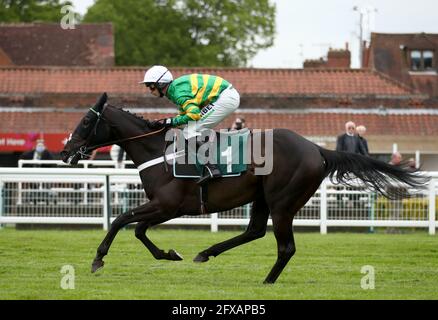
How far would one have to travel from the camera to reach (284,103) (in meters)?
30.9

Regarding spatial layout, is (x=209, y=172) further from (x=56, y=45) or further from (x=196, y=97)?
(x=56, y=45)

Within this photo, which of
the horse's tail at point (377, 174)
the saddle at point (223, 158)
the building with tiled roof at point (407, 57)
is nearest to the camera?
the saddle at point (223, 158)

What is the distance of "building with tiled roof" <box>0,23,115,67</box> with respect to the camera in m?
41.1

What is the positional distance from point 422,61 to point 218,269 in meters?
33.4

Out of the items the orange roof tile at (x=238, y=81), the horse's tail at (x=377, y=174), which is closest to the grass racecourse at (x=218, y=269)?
the horse's tail at (x=377, y=174)

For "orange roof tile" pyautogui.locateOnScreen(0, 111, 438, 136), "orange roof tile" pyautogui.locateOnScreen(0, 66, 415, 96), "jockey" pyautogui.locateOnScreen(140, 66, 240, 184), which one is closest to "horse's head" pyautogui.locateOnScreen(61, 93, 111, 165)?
"jockey" pyautogui.locateOnScreen(140, 66, 240, 184)

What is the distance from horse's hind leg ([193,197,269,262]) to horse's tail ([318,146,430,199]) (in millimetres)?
705

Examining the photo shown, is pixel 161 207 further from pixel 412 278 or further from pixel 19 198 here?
pixel 19 198

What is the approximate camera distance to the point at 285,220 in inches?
364

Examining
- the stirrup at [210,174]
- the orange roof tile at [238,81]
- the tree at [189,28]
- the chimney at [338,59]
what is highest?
the tree at [189,28]

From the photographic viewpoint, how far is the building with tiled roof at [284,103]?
29672mm

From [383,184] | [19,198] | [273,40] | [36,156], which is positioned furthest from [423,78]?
[383,184]

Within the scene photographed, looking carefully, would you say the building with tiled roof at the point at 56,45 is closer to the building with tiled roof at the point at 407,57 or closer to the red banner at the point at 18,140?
the building with tiled roof at the point at 407,57

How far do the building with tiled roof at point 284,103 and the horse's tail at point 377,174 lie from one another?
1875 centimetres
